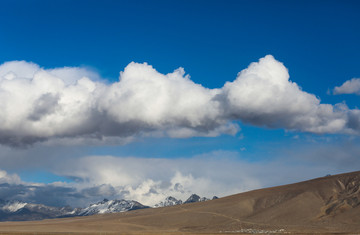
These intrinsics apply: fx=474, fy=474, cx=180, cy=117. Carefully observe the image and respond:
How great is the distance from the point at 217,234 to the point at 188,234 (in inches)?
399

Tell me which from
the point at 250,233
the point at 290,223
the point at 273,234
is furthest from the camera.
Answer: the point at 290,223

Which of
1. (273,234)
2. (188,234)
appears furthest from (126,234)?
(273,234)

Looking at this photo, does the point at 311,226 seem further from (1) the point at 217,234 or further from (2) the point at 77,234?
(2) the point at 77,234

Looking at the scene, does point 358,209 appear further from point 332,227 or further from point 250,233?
point 250,233

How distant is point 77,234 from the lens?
564 ft

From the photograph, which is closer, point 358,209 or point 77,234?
point 77,234

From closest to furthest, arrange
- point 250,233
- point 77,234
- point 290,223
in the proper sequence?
point 250,233 → point 77,234 → point 290,223

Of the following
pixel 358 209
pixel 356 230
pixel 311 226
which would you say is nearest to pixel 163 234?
pixel 311 226

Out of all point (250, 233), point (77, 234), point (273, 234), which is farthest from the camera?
point (77, 234)

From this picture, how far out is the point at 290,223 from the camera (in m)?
196

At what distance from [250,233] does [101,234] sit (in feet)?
176

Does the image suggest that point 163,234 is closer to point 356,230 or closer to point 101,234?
point 101,234

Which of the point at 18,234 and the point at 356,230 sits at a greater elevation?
the point at 18,234

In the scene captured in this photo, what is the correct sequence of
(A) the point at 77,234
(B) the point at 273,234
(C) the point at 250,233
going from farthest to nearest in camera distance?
(A) the point at 77,234
(C) the point at 250,233
(B) the point at 273,234
